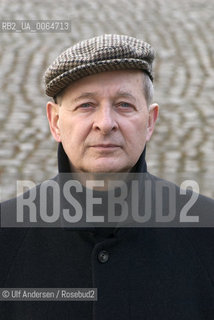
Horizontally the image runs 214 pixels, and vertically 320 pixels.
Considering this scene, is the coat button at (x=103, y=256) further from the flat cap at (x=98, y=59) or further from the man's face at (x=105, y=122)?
the flat cap at (x=98, y=59)

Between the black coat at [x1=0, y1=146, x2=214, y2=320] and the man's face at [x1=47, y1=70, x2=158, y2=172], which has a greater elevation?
the man's face at [x1=47, y1=70, x2=158, y2=172]

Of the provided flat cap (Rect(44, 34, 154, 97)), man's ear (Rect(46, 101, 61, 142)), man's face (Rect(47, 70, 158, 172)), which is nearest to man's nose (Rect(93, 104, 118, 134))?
man's face (Rect(47, 70, 158, 172))

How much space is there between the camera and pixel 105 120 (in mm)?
2363

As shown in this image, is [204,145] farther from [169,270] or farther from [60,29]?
[60,29]

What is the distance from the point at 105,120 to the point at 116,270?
24.5 inches

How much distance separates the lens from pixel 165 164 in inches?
255

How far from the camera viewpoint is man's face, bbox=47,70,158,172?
2.40 metres

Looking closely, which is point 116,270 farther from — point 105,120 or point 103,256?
point 105,120

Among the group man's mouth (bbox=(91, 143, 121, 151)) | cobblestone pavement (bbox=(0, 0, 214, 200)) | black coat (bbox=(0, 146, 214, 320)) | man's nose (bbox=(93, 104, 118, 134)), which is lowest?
black coat (bbox=(0, 146, 214, 320))

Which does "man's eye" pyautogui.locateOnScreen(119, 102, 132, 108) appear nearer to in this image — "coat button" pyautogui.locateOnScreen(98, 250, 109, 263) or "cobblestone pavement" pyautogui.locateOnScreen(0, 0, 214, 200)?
"coat button" pyautogui.locateOnScreen(98, 250, 109, 263)

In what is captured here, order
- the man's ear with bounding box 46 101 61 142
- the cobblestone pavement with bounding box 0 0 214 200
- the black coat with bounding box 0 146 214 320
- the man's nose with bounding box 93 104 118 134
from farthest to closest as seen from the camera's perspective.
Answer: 1. the cobblestone pavement with bounding box 0 0 214 200
2. the man's ear with bounding box 46 101 61 142
3. the black coat with bounding box 0 146 214 320
4. the man's nose with bounding box 93 104 118 134

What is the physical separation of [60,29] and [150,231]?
9.25m

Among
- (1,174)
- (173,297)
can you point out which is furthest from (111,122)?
(1,174)

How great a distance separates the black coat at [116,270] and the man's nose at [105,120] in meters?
0.43
